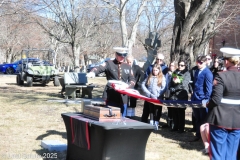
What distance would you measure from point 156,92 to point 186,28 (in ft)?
9.09

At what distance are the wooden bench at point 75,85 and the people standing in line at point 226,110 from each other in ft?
35.2

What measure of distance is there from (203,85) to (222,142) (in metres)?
2.92

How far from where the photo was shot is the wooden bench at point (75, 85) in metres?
15.2

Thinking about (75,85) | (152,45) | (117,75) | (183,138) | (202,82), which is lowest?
(183,138)

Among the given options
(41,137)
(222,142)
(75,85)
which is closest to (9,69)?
(75,85)

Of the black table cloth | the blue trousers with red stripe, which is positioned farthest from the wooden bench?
the blue trousers with red stripe

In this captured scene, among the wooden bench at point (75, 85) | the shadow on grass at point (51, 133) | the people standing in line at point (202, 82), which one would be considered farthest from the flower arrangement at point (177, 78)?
the wooden bench at point (75, 85)

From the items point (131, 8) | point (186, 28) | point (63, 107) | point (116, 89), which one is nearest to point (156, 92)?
point (116, 89)

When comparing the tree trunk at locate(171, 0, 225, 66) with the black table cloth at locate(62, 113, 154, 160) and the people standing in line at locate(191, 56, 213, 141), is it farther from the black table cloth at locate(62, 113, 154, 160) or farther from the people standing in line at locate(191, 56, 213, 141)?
the black table cloth at locate(62, 113, 154, 160)

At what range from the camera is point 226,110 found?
15.5 ft

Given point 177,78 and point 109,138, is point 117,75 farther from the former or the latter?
point 177,78

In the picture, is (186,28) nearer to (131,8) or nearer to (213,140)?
(213,140)

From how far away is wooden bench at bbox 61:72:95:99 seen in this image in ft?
50.0

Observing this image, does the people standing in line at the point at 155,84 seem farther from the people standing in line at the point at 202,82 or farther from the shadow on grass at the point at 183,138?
the people standing in line at the point at 202,82
